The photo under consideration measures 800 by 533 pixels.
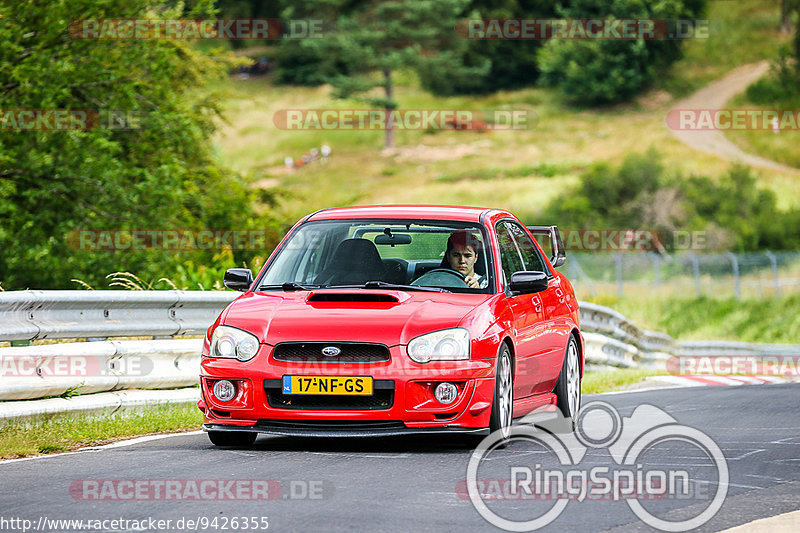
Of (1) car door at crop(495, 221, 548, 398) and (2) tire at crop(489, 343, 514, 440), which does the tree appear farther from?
(2) tire at crop(489, 343, 514, 440)

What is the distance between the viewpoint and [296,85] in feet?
363

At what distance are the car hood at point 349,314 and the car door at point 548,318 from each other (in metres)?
1.05

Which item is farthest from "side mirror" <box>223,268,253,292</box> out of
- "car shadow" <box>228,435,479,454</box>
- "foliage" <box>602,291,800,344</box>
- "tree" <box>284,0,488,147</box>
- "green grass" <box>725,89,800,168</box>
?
"green grass" <box>725,89,800,168</box>

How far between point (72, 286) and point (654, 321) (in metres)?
21.2

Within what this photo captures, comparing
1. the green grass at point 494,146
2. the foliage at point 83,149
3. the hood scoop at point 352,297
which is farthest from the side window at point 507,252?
the green grass at point 494,146

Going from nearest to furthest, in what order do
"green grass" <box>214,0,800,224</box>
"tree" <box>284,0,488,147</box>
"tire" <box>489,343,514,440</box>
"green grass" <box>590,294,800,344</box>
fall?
1. "tire" <box>489,343,514,440</box>
2. "green grass" <box>590,294,800,344</box>
3. "green grass" <box>214,0,800,224</box>
4. "tree" <box>284,0,488,147</box>

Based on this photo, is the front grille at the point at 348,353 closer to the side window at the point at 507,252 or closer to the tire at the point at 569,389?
the side window at the point at 507,252

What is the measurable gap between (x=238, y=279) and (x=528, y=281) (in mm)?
2035

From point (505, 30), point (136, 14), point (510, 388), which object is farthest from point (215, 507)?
point (505, 30)

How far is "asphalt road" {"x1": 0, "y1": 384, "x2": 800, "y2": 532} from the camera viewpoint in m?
6.00

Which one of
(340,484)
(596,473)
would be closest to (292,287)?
(340,484)

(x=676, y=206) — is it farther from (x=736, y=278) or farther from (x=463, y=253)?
(x=463, y=253)

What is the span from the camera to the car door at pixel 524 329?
29.8 feet

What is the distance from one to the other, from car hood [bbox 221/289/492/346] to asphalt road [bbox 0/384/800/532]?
0.74 m
